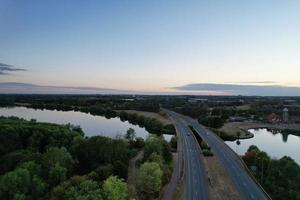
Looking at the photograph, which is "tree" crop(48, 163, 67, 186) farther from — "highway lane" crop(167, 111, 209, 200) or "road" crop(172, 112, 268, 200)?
"road" crop(172, 112, 268, 200)

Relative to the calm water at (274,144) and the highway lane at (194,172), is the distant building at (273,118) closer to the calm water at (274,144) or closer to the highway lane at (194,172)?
the calm water at (274,144)

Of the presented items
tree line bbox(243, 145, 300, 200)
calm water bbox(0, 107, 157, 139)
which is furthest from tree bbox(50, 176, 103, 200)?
calm water bbox(0, 107, 157, 139)

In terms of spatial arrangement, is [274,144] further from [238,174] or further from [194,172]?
[194,172]

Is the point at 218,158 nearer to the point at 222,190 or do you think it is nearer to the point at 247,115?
the point at 222,190

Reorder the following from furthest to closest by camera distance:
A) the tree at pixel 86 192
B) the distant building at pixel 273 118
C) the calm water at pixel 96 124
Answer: the distant building at pixel 273 118 < the calm water at pixel 96 124 < the tree at pixel 86 192

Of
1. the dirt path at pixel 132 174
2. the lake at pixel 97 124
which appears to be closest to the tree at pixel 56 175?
the dirt path at pixel 132 174

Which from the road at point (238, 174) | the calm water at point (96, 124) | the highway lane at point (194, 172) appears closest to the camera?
the highway lane at point (194, 172)
